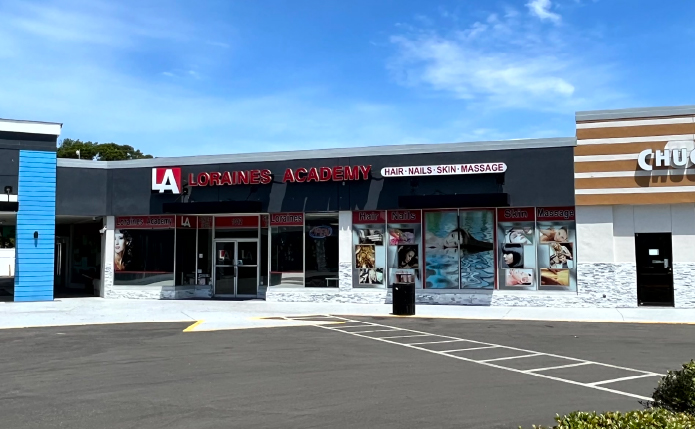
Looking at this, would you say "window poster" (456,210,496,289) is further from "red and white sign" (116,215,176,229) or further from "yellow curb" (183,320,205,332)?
"red and white sign" (116,215,176,229)

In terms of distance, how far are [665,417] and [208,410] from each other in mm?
5229

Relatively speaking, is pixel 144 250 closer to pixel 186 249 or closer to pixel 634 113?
pixel 186 249

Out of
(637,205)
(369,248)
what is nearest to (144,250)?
(369,248)

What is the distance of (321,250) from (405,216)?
127 inches

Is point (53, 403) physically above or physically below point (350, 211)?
below

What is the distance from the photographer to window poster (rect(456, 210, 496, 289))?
69.0 feet

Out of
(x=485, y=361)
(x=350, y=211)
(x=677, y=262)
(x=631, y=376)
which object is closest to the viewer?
(x=631, y=376)

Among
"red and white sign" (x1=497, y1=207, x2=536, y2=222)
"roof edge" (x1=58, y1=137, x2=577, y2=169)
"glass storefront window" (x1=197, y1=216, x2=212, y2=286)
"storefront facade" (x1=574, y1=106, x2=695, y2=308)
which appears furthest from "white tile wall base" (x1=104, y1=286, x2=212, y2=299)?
"storefront facade" (x1=574, y1=106, x2=695, y2=308)

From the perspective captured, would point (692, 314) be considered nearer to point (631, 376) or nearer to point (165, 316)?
point (631, 376)

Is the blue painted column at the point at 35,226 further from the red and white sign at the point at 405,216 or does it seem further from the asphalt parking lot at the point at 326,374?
the red and white sign at the point at 405,216

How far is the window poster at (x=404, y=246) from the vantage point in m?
21.7

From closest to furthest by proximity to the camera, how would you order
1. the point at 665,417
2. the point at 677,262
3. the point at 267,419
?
the point at 665,417 → the point at 267,419 → the point at 677,262

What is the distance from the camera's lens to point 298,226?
22828mm

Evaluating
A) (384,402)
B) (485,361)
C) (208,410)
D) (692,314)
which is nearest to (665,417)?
(384,402)
